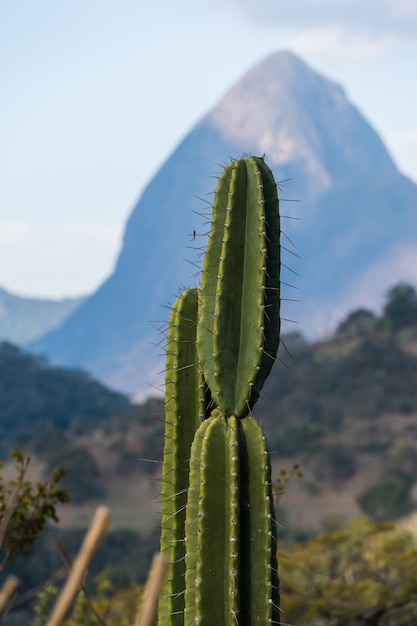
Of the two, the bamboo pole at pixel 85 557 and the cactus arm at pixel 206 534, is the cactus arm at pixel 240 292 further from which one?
the bamboo pole at pixel 85 557

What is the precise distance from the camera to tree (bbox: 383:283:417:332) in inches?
2016

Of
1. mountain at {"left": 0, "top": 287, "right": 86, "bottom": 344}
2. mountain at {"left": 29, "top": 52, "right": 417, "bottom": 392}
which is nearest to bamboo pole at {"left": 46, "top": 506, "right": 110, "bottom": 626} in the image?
mountain at {"left": 29, "top": 52, "right": 417, "bottom": 392}

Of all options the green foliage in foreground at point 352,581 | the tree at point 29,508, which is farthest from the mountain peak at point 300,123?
the tree at point 29,508

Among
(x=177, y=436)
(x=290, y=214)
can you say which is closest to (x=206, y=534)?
(x=177, y=436)

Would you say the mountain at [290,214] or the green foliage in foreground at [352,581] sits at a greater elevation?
the mountain at [290,214]

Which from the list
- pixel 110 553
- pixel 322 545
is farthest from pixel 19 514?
pixel 110 553

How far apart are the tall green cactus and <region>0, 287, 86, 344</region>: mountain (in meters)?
151

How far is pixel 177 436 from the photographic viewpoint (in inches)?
154

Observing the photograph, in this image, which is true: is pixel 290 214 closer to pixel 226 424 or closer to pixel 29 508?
pixel 29 508

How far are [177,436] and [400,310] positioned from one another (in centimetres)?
4864

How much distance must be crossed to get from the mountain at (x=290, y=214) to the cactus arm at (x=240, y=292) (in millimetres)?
115326

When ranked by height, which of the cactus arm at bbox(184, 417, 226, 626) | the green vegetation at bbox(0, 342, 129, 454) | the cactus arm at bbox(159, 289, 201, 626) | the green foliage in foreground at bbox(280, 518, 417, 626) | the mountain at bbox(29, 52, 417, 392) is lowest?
the cactus arm at bbox(184, 417, 226, 626)

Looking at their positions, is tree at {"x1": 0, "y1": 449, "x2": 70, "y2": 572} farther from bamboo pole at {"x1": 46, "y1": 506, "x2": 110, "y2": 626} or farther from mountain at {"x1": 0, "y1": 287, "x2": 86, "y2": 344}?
mountain at {"x1": 0, "y1": 287, "x2": 86, "y2": 344}

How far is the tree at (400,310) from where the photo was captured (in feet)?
168
